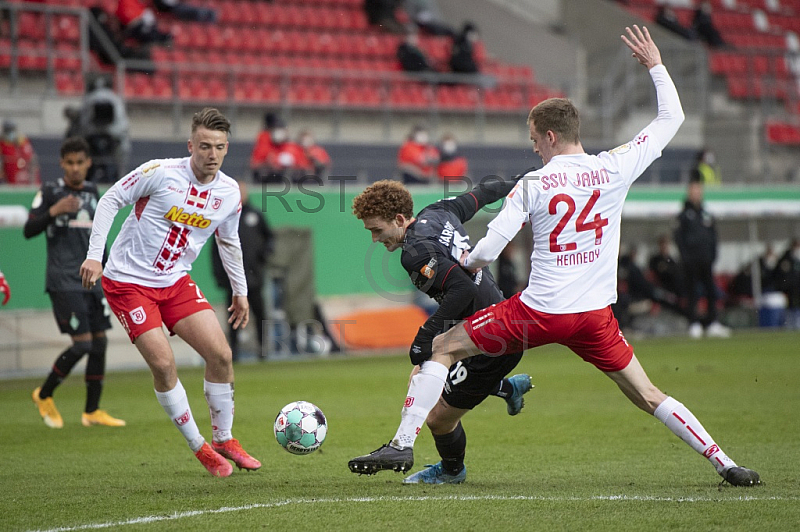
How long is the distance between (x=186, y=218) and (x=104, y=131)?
849 centimetres

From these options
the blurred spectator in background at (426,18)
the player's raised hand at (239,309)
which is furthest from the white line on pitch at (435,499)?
the blurred spectator in background at (426,18)

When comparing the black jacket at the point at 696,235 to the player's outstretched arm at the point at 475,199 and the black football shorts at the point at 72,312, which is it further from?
the player's outstretched arm at the point at 475,199

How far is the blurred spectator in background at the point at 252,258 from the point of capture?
1420 cm

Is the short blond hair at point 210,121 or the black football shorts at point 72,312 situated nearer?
the short blond hair at point 210,121

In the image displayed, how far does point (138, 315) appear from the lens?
622 centimetres

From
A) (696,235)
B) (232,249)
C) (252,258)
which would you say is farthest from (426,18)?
(232,249)

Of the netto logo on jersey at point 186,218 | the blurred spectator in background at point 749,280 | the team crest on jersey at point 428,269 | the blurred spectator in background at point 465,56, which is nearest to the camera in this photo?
the team crest on jersey at point 428,269

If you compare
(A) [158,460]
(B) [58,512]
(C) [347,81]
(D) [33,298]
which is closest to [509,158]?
(C) [347,81]

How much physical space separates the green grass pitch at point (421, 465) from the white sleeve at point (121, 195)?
1531 millimetres

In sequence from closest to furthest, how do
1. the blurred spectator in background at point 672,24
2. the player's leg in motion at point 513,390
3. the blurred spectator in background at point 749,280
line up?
the player's leg in motion at point 513,390 < the blurred spectator in background at point 749,280 < the blurred spectator in background at point 672,24

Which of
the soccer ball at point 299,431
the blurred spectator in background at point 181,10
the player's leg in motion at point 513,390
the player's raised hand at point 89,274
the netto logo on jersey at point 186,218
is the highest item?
the blurred spectator in background at point 181,10

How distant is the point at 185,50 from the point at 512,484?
15188 millimetres

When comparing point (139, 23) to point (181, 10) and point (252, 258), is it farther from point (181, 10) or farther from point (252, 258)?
point (252, 258)

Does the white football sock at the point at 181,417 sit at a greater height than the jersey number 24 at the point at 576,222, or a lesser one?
lesser
